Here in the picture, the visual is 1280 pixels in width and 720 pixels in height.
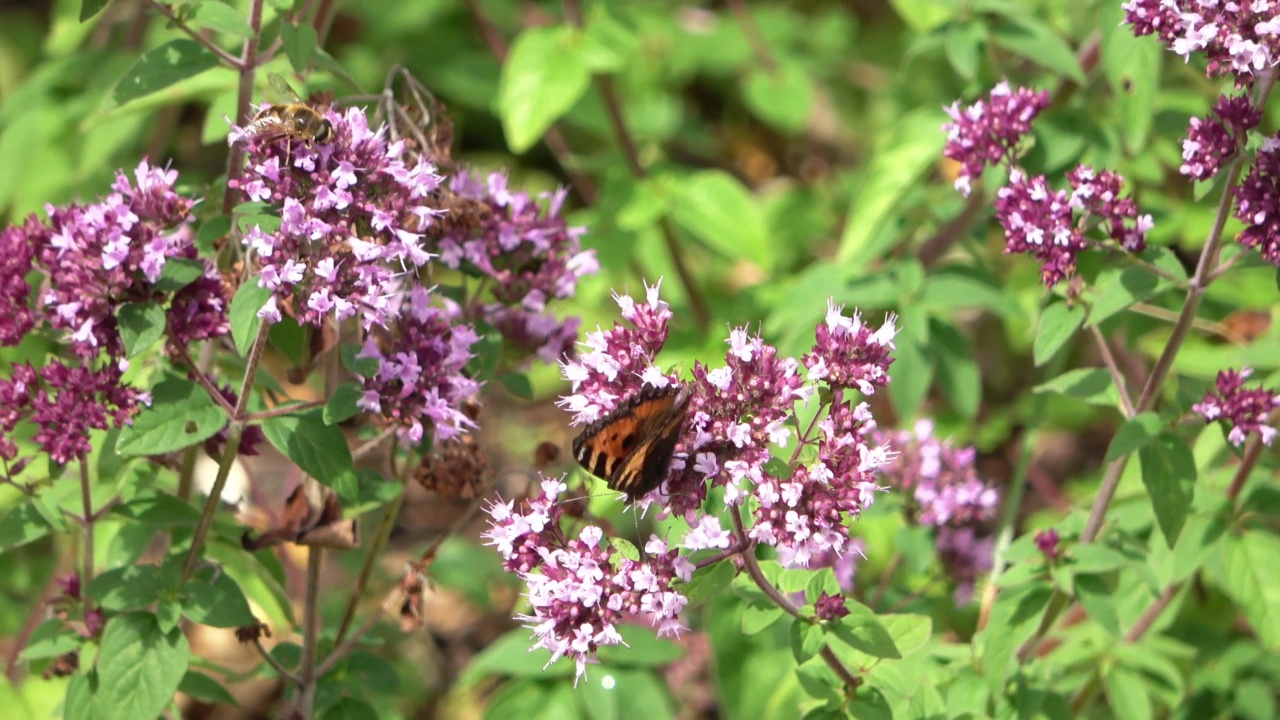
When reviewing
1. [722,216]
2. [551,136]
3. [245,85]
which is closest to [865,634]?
[245,85]

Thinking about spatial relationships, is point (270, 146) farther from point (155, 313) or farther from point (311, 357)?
point (311, 357)

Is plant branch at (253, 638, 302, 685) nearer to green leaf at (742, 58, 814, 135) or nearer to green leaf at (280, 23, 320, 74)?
green leaf at (280, 23, 320, 74)

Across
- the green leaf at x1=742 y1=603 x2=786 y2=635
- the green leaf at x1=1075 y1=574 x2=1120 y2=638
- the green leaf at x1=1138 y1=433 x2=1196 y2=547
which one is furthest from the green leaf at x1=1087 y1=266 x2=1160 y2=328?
the green leaf at x1=742 y1=603 x2=786 y2=635

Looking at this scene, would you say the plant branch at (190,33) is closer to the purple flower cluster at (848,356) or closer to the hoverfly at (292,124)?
the hoverfly at (292,124)

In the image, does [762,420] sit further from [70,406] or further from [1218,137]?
[70,406]

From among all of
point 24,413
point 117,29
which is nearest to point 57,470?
point 24,413

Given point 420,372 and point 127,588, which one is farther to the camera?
point 127,588
